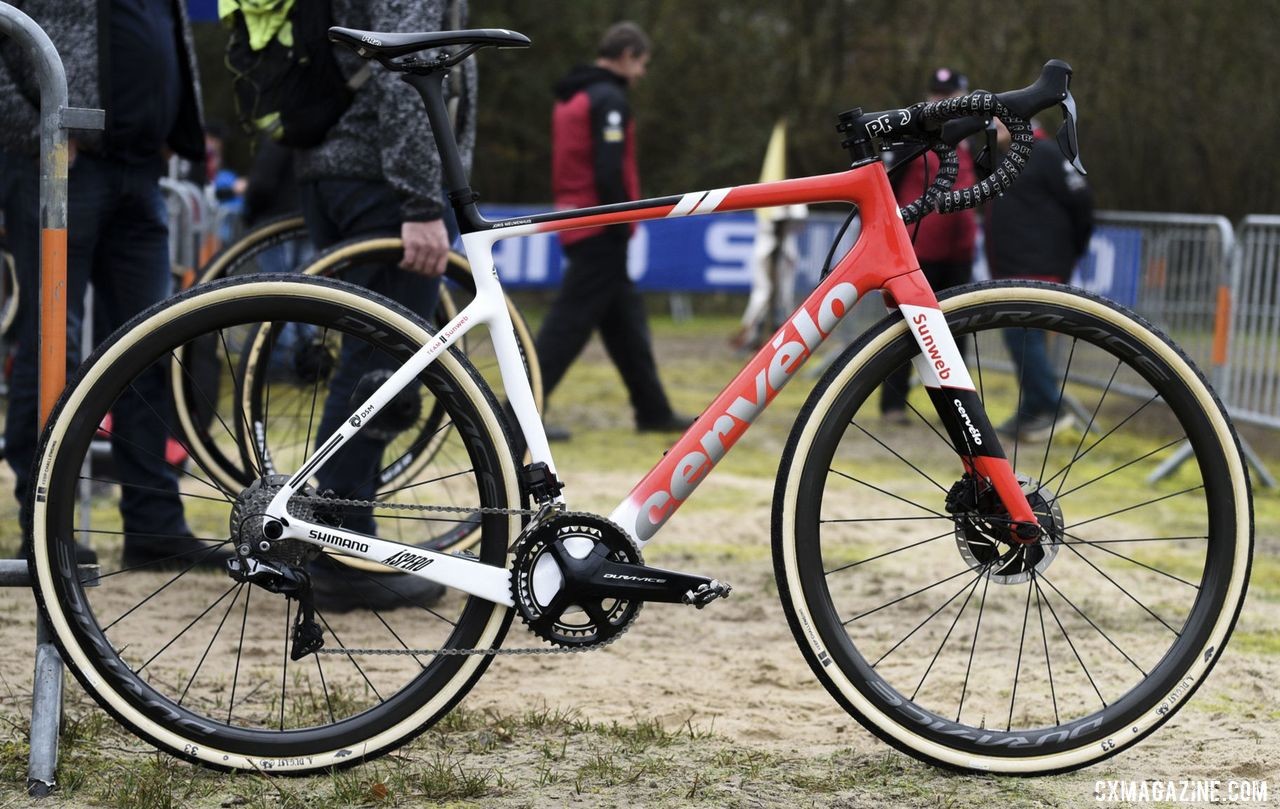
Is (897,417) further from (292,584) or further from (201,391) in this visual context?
(292,584)

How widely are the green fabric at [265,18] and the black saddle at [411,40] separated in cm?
130

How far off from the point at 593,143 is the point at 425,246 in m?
4.14

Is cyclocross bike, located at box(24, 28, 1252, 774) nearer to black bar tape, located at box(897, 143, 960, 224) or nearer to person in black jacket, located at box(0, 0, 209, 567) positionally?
black bar tape, located at box(897, 143, 960, 224)

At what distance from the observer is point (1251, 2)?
54.4 ft

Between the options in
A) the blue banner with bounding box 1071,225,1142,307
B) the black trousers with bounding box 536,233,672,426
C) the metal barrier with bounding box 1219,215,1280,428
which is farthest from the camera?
the blue banner with bounding box 1071,225,1142,307

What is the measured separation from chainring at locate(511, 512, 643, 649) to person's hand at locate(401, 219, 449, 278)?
139 cm

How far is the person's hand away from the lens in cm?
417

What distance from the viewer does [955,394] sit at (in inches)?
123

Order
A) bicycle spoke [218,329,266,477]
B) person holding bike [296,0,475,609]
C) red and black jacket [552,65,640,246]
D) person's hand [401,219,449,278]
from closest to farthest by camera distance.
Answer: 1. bicycle spoke [218,329,266,477]
2. person holding bike [296,0,475,609]
3. person's hand [401,219,449,278]
4. red and black jacket [552,65,640,246]

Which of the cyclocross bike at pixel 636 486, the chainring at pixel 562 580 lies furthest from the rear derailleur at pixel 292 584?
the chainring at pixel 562 580

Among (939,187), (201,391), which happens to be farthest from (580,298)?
(939,187)

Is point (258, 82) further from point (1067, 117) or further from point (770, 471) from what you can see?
point (770, 471)

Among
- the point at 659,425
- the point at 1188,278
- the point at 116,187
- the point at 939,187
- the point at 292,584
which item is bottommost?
the point at 659,425

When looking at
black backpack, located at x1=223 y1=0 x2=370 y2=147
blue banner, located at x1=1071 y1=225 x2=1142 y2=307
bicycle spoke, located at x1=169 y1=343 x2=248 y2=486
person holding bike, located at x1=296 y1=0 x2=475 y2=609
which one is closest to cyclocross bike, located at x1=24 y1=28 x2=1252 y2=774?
bicycle spoke, located at x1=169 y1=343 x2=248 y2=486
